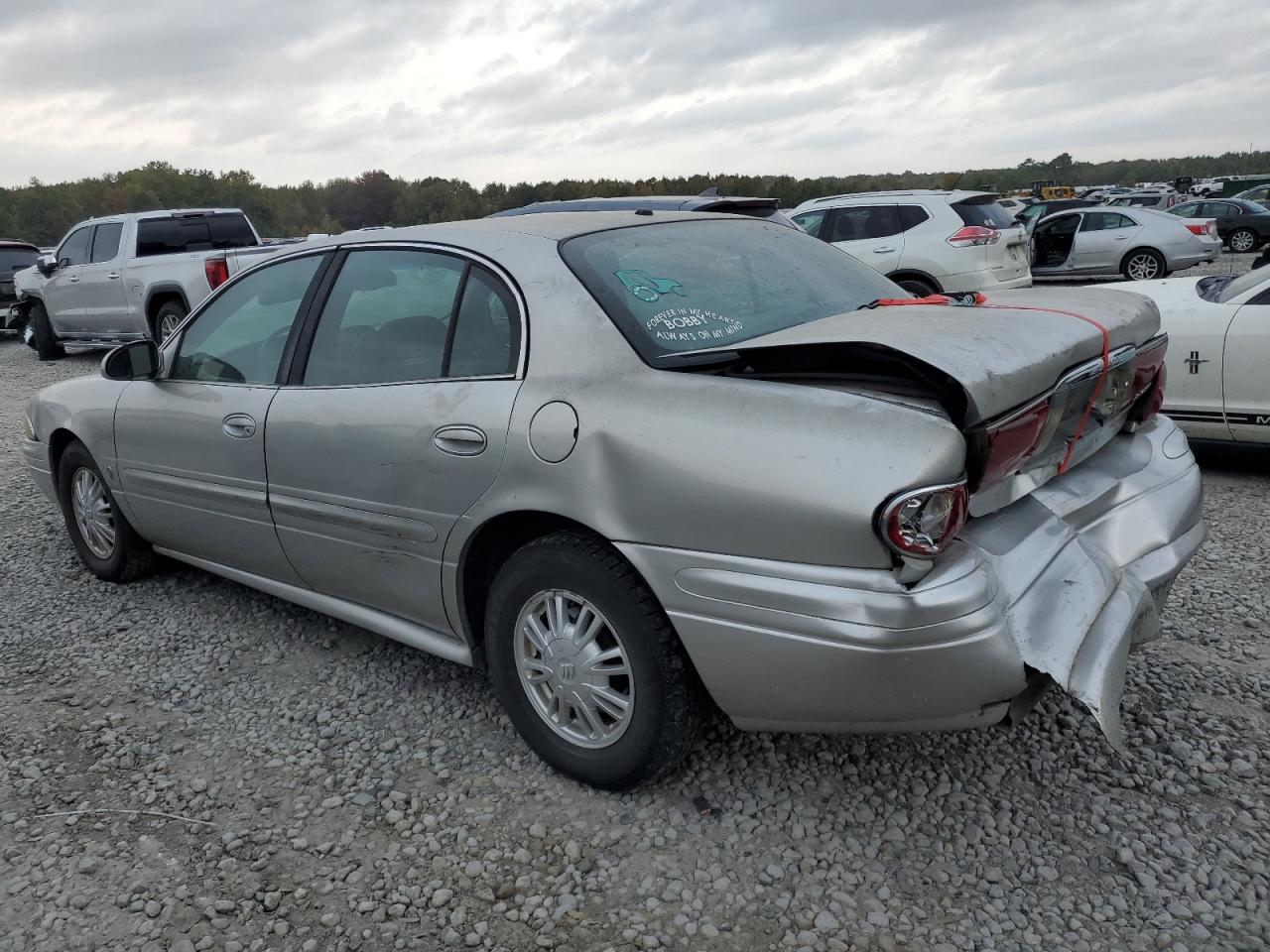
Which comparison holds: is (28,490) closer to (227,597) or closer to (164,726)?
(227,597)

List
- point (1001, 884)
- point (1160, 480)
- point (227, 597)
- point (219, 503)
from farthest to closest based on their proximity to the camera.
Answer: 1. point (227, 597)
2. point (219, 503)
3. point (1160, 480)
4. point (1001, 884)

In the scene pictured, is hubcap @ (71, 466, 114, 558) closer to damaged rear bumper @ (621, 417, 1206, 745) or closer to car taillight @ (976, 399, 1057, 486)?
damaged rear bumper @ (621, 417, 1206, 745)

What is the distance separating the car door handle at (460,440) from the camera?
9.21 ft

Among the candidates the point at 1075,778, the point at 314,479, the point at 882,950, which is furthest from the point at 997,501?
the point at 314,479

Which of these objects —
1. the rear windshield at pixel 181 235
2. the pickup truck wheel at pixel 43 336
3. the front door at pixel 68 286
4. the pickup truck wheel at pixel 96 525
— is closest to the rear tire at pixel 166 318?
the rear windshield at pixel 181 235

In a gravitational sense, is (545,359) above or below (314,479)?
above

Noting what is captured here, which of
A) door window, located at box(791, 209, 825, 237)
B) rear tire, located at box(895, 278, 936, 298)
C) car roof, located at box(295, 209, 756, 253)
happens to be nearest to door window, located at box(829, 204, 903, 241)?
door window, located at box(791, 209, 825, 237)

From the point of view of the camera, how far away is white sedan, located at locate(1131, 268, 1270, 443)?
17.2 ft

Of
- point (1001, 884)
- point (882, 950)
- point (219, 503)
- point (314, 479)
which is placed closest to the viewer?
point (882, 950)

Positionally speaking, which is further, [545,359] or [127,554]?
[127,554]

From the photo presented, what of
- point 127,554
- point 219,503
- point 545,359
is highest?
point 545,359

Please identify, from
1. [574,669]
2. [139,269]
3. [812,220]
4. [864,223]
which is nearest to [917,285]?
[864,223]

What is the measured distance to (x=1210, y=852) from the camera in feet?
8.02

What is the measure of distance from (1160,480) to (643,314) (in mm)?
1658
